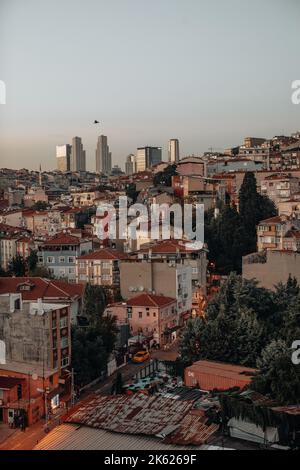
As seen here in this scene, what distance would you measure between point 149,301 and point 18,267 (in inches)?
96.4

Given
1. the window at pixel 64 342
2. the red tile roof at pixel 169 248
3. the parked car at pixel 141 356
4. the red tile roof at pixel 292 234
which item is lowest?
the parked car at pixel 141 356

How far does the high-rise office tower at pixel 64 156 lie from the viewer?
14562 millimetres

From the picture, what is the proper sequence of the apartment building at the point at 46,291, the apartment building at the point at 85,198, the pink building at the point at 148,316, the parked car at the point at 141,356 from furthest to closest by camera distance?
the apartment building at the point at 85,198, the pink building at the point at 148,316, the apartment building at the point at 46,291, the parked car at the point at 141,356

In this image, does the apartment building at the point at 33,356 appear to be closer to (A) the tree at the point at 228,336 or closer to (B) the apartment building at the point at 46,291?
(B) the apartment building at the point at 46,291

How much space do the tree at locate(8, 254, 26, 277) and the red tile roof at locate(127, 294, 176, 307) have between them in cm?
217

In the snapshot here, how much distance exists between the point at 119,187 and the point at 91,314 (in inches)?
300

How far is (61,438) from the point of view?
3.70 metres

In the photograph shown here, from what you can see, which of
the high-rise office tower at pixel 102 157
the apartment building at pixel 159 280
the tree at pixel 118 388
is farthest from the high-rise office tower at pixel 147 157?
the tree at pixel 118 388

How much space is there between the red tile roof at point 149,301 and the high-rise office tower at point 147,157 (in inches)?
459

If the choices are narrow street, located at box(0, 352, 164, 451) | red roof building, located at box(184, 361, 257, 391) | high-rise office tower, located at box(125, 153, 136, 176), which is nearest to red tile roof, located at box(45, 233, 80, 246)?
narrow street, located at box(0, 352, 164, 451)

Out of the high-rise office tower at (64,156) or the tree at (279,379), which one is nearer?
the tree at (279,379)

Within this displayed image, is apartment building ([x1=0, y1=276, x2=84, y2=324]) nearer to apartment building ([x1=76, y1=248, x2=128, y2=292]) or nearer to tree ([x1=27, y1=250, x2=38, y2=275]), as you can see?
apartment building ([x1=76, y1=248, x2=128, y2=292])
